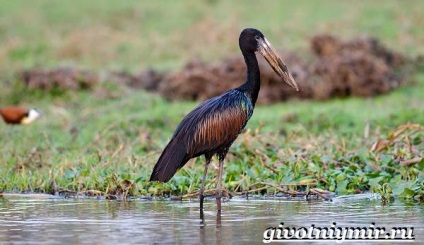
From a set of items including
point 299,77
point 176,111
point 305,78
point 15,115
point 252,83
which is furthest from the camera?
point 305,78

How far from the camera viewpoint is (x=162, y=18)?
84.2 feet

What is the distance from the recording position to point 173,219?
862cm

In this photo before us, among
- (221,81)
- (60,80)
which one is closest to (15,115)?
(60,80)

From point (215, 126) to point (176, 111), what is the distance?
6.92 meters

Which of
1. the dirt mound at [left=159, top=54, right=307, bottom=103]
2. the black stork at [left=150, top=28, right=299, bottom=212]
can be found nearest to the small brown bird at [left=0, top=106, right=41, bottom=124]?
the dirt mound at [left=159, top=54, right=307, bottom=103]

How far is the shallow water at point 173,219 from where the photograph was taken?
25.2 feet

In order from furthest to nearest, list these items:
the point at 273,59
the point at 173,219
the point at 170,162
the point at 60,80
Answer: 1. the point at 60,80
2. the point at 273,59
3. the point at 170,162
4. the point at 173,219

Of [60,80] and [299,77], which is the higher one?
[60,80]

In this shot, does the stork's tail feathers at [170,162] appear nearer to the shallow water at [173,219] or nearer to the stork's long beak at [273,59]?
→ the shallow water at [173,219]

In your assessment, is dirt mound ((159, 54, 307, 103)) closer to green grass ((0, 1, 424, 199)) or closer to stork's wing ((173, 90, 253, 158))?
green grass ((0, 1, 424, 199))

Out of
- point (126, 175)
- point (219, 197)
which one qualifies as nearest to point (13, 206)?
point (126, 175)

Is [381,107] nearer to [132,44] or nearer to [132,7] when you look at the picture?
[132,44]

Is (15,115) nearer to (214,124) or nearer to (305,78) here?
(305,78)

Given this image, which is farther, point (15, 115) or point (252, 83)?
point (15, 115)
